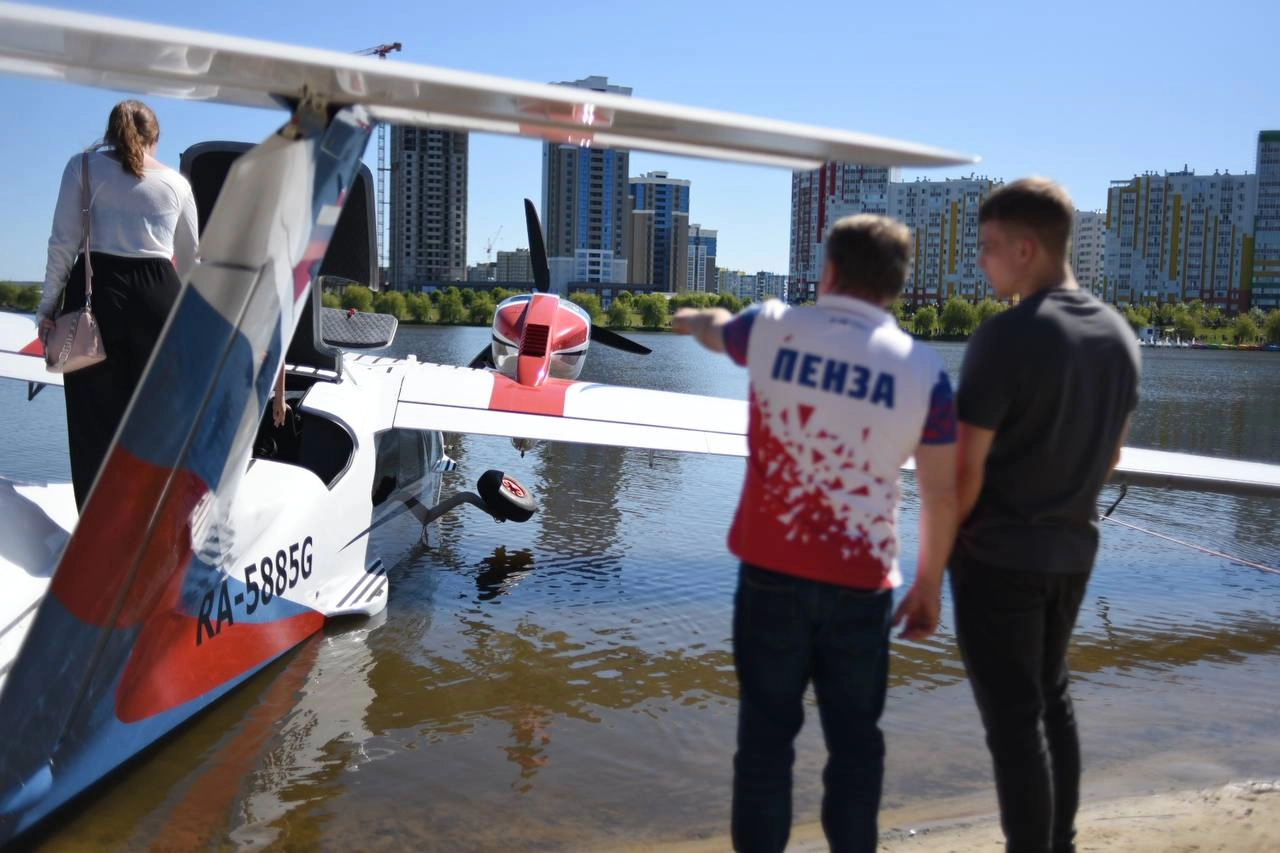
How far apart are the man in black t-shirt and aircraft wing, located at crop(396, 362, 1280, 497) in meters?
4.51

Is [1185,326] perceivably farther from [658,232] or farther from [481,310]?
[481,310]

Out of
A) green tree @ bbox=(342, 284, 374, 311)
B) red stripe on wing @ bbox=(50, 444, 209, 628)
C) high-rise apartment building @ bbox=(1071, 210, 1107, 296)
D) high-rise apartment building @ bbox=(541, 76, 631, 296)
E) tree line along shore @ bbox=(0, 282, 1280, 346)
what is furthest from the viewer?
high-rise apartment building @ bbox=(1071, 210, 1107, 296)

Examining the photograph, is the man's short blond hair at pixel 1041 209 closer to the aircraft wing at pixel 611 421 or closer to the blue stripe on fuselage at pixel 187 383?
the blue stripe on fuselage at pixel 187 383

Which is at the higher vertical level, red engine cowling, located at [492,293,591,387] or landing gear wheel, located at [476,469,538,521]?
red engine cowling, located at [492,293,591,387]

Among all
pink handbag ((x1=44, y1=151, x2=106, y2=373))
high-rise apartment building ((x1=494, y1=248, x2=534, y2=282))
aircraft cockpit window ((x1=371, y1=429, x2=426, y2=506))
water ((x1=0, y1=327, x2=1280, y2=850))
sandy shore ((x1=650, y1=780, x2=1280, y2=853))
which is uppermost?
high-rise apartment building ((x1=494, y1=248, x2=534, y2=282))

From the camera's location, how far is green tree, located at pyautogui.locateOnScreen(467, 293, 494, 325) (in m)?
81.2

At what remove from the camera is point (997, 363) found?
2.54 meters

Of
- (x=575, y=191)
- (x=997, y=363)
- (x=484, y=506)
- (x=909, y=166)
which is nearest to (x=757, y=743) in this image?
(x=997, y=363)

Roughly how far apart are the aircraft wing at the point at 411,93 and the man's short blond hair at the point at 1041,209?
15 cm

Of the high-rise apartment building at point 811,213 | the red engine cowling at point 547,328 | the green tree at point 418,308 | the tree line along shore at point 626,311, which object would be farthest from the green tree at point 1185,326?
the red engine cowling at point 547,328

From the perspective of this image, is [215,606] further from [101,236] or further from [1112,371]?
[1112,371]

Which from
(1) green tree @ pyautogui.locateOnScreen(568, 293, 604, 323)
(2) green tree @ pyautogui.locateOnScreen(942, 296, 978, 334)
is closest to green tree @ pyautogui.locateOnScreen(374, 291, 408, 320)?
(1) green tree @ pyautogui.locateOnScreen(568, 293, 604, 323)

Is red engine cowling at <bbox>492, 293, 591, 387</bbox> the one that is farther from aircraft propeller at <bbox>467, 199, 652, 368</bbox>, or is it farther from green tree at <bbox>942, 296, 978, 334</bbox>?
green tree at <bbox>942, 296, 978, 334</bbox>

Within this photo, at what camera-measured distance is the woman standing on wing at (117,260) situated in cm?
381
